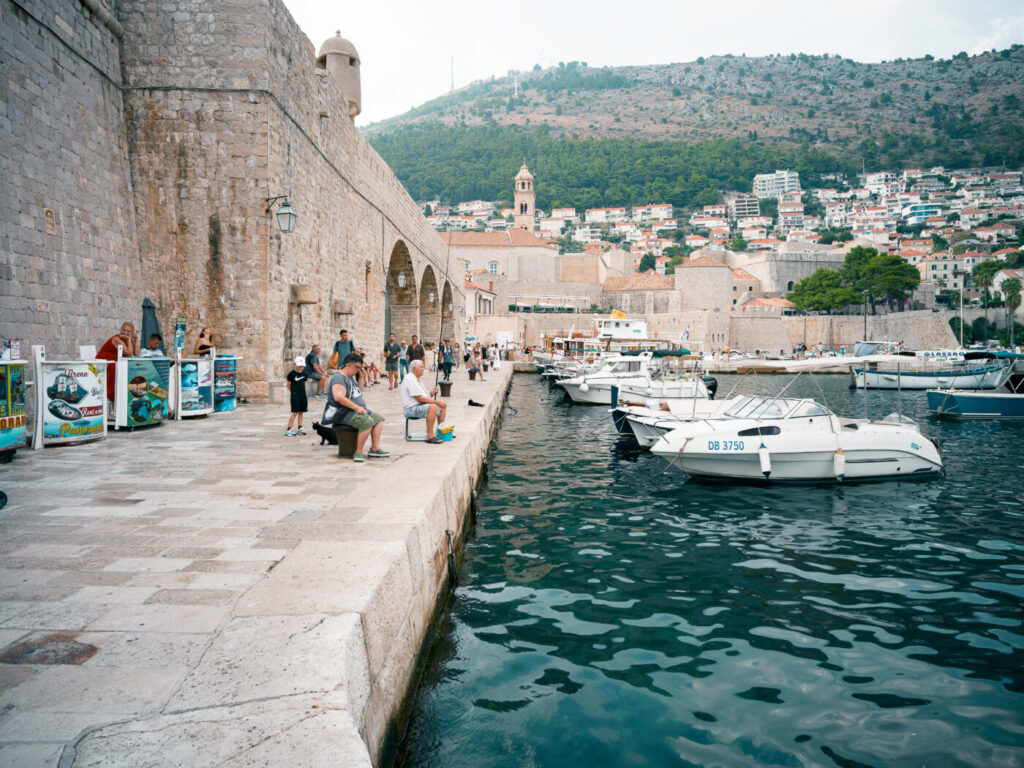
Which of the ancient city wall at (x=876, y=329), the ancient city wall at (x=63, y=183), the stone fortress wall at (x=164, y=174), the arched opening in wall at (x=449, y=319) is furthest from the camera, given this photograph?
the ancient city wall at (x=876, y=329)

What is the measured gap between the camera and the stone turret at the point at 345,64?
56.5ft

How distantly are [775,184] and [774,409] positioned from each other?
521 ft

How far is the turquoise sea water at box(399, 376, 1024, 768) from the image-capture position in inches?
119

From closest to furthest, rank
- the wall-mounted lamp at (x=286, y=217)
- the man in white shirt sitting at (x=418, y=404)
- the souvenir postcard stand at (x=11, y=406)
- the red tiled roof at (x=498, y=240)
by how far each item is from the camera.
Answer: the souvenir postcard stand at (x=11, y=406) < the man in white shirt sitting at (x=418, y=404) < the wall-mounted lamp at (x=286, y=217) < the red tiled roof at (x=498, y=240)

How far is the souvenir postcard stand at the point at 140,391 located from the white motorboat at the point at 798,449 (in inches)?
263

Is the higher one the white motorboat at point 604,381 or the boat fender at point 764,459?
the white motorboat at point 604,381

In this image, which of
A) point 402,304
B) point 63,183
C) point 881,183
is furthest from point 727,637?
point 881,183

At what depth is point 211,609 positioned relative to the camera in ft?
8.74

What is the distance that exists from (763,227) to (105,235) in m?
134

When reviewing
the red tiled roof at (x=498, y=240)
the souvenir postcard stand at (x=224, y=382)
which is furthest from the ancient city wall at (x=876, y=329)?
the souvenir postcard stand at (x=224, y=382)

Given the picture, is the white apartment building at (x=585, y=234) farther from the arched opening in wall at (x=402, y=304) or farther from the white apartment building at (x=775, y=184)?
the arched opening in wall at (x=402, y=304)

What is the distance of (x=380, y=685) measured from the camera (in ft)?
8.57

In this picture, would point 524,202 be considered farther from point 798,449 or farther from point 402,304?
point 798,449

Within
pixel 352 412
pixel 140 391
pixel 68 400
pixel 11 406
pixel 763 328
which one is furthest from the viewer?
pixel 763 328
